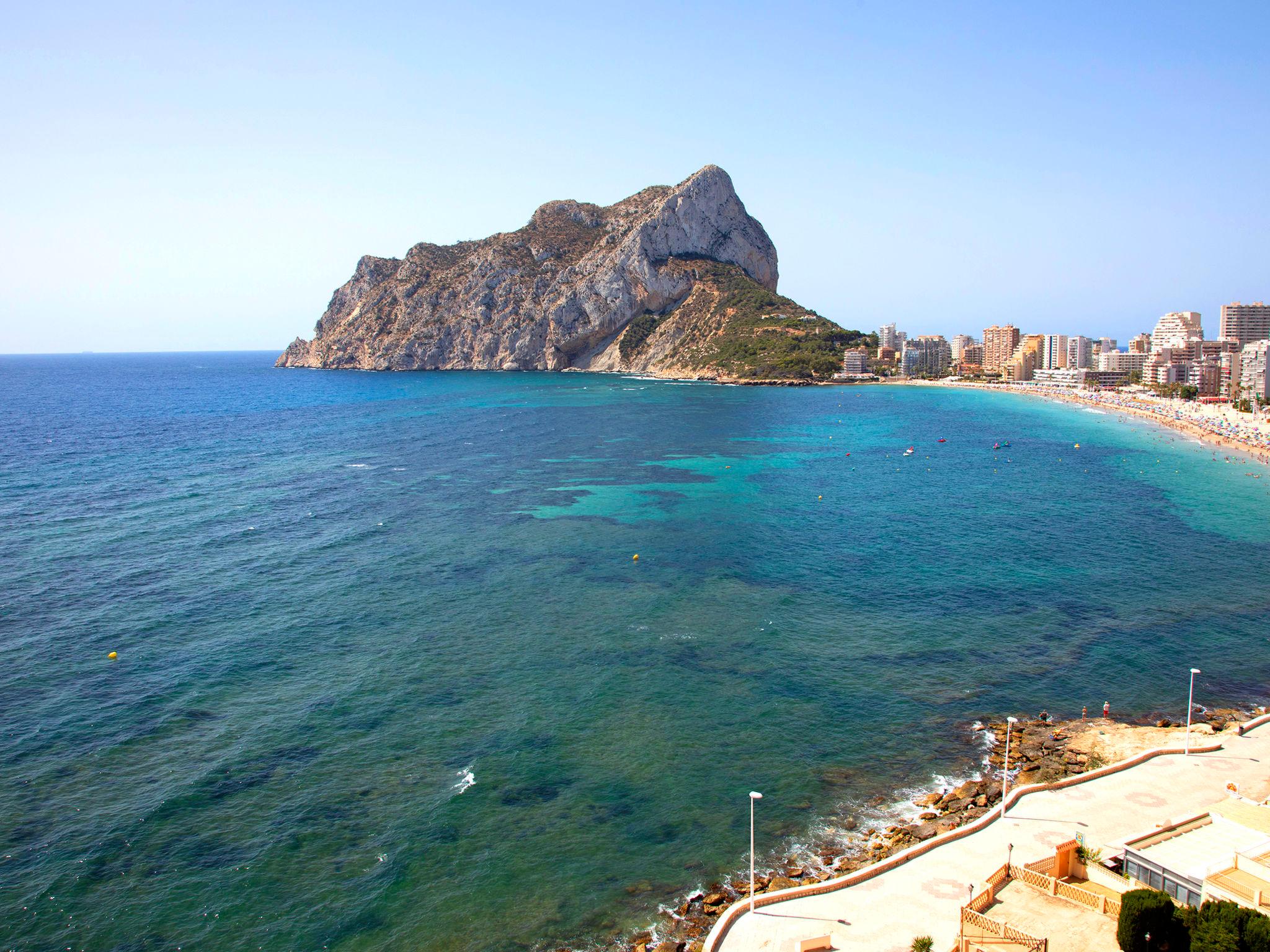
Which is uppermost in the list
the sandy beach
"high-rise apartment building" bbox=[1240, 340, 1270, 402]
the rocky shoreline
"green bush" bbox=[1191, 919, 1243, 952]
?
"high-rise apartment building" bbox=[1240, 340, 1270, 402]

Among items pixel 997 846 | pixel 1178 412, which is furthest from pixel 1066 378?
pixel 997 846

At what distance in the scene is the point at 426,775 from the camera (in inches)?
1009

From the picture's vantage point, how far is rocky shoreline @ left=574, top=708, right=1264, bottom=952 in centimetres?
1983

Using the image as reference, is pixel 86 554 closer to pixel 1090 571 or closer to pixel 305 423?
pixel 1090 571

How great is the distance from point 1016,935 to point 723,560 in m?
30.0

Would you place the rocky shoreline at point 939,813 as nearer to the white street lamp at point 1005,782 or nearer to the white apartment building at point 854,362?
the white street lamp at point 1005,782

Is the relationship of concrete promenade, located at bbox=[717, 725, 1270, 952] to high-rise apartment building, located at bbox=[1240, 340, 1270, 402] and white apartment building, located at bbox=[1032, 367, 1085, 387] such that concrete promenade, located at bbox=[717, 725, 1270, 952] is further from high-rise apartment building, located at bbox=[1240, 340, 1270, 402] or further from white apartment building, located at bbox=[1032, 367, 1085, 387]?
white apartment building, located at bbox=[1032, 367, 1085, 387]

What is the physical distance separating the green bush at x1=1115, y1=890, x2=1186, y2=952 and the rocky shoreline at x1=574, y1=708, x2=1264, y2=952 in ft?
20.7

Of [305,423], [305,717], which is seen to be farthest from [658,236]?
[305,717]

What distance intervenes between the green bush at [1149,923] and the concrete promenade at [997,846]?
3.56m

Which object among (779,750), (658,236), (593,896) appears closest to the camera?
(593,896)

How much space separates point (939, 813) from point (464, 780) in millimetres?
14591

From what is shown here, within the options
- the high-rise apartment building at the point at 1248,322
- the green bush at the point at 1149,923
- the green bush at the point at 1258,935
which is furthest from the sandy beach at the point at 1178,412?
the green bush at the point at 1258,935

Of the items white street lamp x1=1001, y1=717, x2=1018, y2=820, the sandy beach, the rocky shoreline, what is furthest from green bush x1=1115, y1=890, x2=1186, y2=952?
the sandy beach
